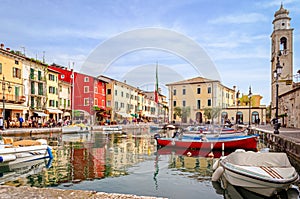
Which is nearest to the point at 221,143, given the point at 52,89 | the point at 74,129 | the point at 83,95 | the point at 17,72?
the point at 74,129

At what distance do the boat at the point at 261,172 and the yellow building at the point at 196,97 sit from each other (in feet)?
184

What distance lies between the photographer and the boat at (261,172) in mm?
8352

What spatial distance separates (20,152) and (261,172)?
11.9 metres

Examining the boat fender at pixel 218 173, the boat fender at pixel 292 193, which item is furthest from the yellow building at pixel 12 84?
the boat fender at pixel 292 193

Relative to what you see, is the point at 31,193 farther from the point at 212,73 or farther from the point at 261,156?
the point at 212,73

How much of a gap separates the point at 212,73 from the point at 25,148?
11.4 m

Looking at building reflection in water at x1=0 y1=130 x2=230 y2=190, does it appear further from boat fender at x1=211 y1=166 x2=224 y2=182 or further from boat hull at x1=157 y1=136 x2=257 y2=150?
boat hull at x1=157 y1=136 x2=257 y2=150

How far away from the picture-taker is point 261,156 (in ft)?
30.7

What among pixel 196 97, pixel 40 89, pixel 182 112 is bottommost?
pixel 182 112

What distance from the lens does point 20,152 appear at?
1480 centimetres

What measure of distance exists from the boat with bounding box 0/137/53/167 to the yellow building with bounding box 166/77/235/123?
52106 mm

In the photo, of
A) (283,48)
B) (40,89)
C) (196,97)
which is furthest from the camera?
(196,97)

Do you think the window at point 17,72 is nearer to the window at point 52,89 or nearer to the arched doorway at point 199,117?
the window at point 52,89

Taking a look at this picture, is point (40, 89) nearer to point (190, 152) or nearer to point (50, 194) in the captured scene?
point (190, 152)
